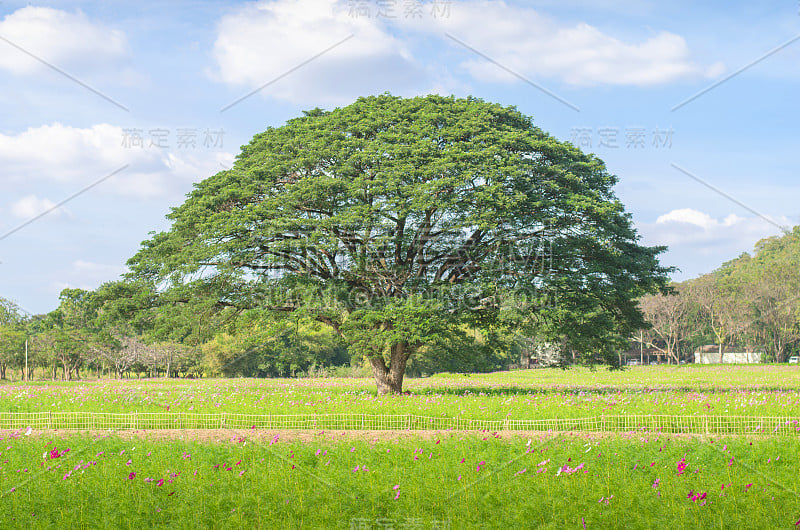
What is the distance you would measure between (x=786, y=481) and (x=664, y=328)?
7678cm

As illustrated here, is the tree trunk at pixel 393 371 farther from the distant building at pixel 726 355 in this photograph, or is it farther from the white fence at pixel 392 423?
the distant building at pixel 726 355

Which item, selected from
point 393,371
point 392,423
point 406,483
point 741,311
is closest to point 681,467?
point 406,483

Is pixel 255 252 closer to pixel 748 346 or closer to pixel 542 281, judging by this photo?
pixel 542 281

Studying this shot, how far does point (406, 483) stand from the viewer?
10602 millimetres

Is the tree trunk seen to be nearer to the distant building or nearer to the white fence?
the white fence

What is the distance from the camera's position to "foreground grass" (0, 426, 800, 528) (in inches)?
354

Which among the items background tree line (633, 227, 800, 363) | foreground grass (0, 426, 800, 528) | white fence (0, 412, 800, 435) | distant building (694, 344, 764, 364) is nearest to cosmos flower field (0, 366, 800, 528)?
foreground grass (0, 426, 800, 528)

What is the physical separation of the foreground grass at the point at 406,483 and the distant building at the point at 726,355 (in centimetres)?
8362

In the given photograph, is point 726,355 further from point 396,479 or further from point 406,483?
point 406,483

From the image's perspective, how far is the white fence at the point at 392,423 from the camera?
15.9 meters

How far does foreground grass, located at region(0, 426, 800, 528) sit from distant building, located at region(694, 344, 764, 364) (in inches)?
3292

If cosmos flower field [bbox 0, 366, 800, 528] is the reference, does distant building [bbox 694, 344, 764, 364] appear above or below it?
below

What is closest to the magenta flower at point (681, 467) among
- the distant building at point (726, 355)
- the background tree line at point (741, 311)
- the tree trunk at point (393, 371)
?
the tree trunk at point (393, 371)

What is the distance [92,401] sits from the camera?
2327cm
